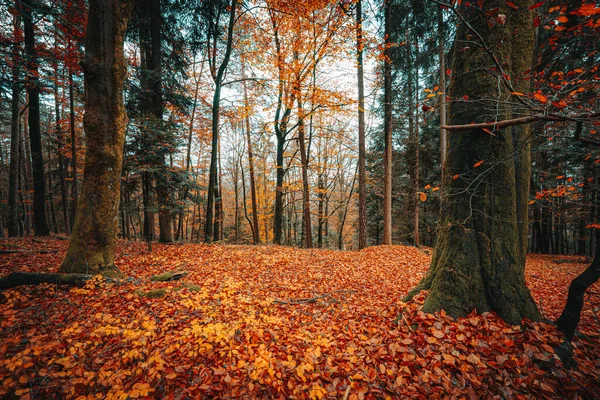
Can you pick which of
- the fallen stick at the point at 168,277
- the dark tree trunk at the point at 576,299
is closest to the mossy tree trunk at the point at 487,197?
the dark tree trunk at the point at 576,299

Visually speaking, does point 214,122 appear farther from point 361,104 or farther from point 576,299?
point 576,299

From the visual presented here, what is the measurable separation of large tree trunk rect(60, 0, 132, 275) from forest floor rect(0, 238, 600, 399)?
774 mm

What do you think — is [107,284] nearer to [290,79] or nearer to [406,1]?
[290,79]

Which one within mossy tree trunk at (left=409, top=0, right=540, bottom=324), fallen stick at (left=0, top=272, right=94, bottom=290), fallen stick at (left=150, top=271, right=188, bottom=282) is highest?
mossy tree trunk at (left=409, top=0, right=540, bottom=324)

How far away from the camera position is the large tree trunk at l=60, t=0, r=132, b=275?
4.77m

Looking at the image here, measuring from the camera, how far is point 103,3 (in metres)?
4.87

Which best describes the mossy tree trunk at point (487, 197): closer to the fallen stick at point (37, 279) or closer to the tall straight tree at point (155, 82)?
the fallen stick at point (37, 279)

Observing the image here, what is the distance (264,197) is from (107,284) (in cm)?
1738

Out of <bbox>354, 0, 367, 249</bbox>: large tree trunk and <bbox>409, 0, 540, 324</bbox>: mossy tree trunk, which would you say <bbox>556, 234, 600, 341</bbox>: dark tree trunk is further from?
<bbox>354, 0, 367, 249</bbox>: large tree trunk

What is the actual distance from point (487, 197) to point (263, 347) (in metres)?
4.05

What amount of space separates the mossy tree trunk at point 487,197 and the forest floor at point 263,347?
339mm

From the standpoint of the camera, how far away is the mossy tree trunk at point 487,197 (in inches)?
130

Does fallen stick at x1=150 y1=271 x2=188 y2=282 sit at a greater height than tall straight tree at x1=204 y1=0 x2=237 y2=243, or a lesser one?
lesser

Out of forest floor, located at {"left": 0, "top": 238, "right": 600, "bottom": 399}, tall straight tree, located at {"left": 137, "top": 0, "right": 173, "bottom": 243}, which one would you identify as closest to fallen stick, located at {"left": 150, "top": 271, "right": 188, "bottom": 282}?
forest floor, located at {"left": 0, "top": 238, "right": 600, "bottom": 399}
